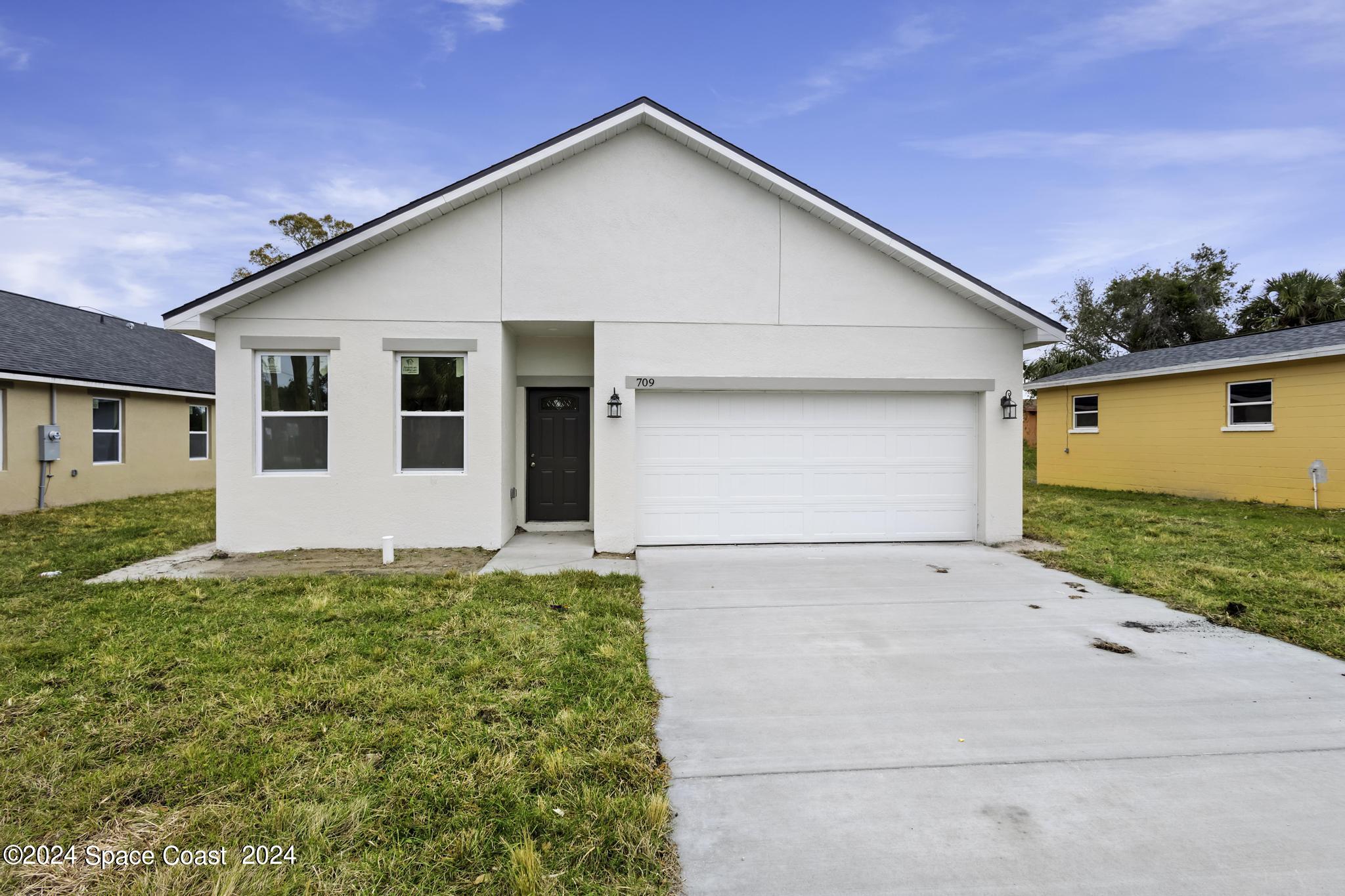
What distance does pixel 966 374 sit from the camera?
8.64m

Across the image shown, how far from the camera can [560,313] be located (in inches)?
320

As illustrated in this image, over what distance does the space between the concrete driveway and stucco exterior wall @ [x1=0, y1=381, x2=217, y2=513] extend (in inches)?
553

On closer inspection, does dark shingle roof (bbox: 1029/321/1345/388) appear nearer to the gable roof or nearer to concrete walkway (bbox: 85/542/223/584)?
the gable roof

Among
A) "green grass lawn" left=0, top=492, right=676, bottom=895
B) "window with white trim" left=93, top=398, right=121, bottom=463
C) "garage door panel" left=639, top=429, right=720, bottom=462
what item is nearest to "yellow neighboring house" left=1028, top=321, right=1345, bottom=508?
"garage door panel" left=639, top=429, right=720, bottom=462

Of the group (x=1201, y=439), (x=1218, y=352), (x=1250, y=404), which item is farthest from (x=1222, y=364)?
(x=1201, y=439)

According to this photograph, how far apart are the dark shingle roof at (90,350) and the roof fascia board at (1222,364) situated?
22988 millimetres

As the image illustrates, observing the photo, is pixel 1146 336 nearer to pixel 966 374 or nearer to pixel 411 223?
pixel 966 374

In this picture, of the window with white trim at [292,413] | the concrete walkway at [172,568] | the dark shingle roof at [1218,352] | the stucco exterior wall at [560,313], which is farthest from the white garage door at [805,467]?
the dark shingle roof at [1218,352]

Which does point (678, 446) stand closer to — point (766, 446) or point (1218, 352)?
point (766, 446)

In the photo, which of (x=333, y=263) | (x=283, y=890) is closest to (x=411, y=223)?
(x=333, y=263)

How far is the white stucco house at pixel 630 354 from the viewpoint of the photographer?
8.00 metres

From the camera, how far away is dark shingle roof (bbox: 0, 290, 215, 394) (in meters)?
12.3

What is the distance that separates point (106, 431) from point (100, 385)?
148cm

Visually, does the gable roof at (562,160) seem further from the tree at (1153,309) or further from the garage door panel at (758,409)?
the tree at (1153,309)
